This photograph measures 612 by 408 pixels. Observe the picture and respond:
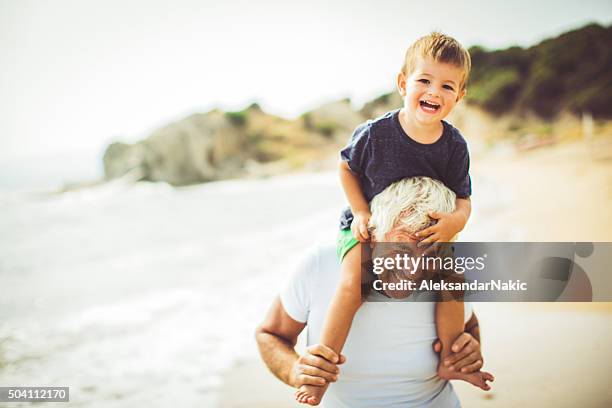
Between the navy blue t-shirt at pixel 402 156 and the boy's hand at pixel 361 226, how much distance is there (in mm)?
92

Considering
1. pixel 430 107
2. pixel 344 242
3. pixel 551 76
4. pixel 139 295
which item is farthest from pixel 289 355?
pixel 551 76

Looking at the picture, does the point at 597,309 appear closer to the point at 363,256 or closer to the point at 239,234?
the point at 363,256

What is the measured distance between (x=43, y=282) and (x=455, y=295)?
6530mm

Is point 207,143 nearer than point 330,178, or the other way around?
point 330,178

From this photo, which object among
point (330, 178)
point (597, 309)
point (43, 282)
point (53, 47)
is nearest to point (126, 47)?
point (53, 47)

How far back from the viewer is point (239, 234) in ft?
32.3

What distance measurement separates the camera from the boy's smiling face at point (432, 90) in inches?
48.4

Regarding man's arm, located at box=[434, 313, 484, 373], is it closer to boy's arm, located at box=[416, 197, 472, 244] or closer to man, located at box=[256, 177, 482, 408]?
man, located at box=[256, 177, 482, 408]

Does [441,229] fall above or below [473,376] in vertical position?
above

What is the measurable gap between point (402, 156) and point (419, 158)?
0.16ft

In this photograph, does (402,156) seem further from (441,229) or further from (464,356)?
(464,356)

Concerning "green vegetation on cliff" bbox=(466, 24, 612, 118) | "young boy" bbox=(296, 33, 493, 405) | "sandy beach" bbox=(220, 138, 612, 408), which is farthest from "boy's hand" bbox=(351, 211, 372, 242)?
"green vegetation on cliff" bbox=(466, 24, 612, 118)

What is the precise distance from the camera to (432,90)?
123 cm

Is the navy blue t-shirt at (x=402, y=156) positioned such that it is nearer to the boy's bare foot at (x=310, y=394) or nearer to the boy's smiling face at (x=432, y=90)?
the boy's smiling face at (x=432, y=90)
